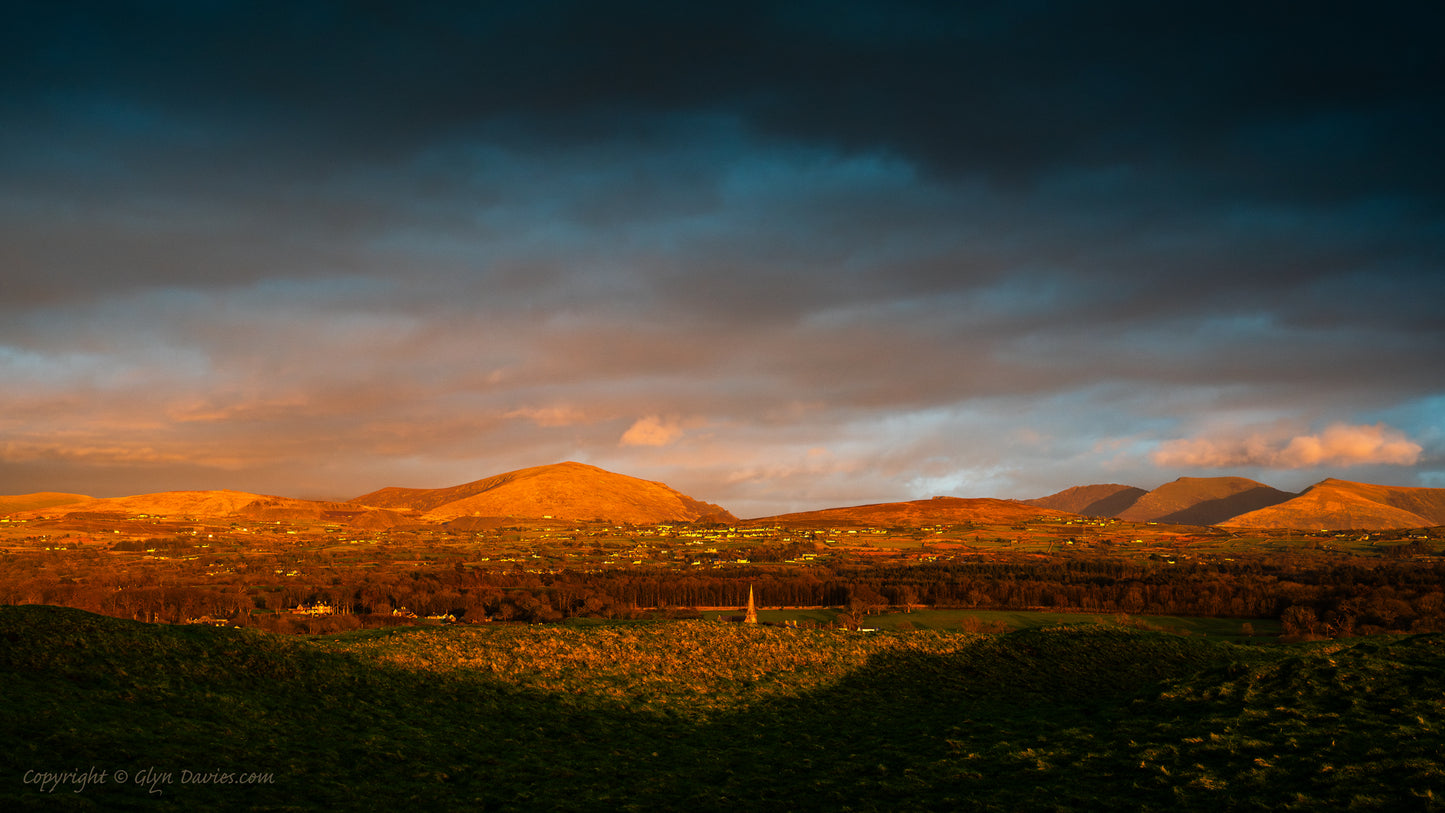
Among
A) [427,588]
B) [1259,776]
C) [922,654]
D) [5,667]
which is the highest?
[5,667]

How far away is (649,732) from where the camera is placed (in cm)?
2920

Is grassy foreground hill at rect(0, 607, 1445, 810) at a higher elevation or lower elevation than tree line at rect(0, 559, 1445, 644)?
higher

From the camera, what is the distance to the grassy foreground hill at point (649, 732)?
1723 centimetres

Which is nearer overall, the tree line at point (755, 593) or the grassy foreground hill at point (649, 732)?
the grassy foreground hill at point (649, 732)

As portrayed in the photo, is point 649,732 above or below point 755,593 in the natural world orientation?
above

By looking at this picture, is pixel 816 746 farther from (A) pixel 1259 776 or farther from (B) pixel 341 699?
(B) pixel 341 699

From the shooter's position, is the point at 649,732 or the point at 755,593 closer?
the point at 649,732

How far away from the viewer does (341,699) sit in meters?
26.9

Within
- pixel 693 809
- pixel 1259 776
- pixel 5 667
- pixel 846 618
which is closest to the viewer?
pixel 1259 776

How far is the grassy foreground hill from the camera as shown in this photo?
17.2 metres

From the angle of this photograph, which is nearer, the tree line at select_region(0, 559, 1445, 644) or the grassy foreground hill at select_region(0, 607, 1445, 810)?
the grassy foreground hill at select_region(0, 607, 1445, 810)

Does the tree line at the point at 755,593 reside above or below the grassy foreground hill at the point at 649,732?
below

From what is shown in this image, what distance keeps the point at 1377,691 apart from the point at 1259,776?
8.24 metres

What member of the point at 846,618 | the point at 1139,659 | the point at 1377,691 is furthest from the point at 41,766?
the point at 846,618
